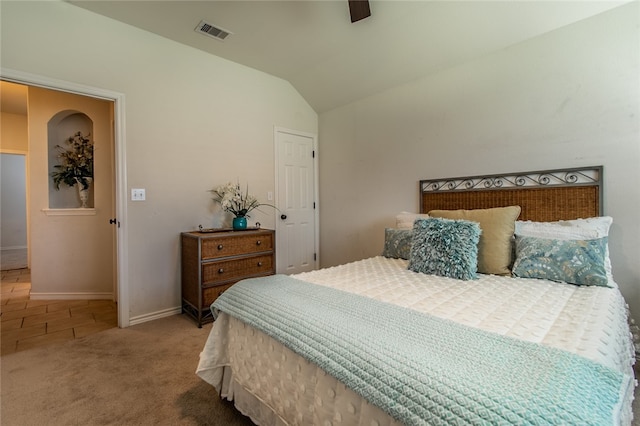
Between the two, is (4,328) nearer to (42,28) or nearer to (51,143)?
(51,143)

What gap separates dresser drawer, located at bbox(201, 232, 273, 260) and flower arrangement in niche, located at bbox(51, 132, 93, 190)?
220 centimetres

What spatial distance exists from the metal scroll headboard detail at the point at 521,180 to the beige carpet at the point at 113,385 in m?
2.49

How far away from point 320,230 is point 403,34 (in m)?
2.50

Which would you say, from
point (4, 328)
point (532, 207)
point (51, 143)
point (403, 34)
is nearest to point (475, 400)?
point (532, 207)

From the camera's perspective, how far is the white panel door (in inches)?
147

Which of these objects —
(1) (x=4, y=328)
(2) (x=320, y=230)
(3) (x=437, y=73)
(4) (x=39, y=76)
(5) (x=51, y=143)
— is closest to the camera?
(4) (x=39, y=76)

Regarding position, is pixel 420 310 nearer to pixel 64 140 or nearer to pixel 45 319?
pixel 45 319

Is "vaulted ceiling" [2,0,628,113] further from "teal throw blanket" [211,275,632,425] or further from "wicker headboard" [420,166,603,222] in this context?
"teal throw blanket" [211,275,632,425]

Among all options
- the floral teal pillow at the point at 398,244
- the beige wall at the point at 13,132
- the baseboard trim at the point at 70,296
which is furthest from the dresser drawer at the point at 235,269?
the beige wall at the point at 13,132

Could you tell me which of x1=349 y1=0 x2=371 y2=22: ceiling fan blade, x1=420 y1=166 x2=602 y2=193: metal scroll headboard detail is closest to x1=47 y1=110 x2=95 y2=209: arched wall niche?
x1=349 y1=0 x2=371 y2=22: ceiling fan blade

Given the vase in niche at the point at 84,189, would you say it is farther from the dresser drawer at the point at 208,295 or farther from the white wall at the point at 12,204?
the white wall at the point at 12,204

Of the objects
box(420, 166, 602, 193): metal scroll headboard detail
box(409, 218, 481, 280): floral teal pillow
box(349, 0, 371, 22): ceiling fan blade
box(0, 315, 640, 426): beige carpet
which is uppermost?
box(349, 0, 371, 22): ceiling fan blade

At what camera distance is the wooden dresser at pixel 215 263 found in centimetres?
258

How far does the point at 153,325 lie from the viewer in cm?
259
